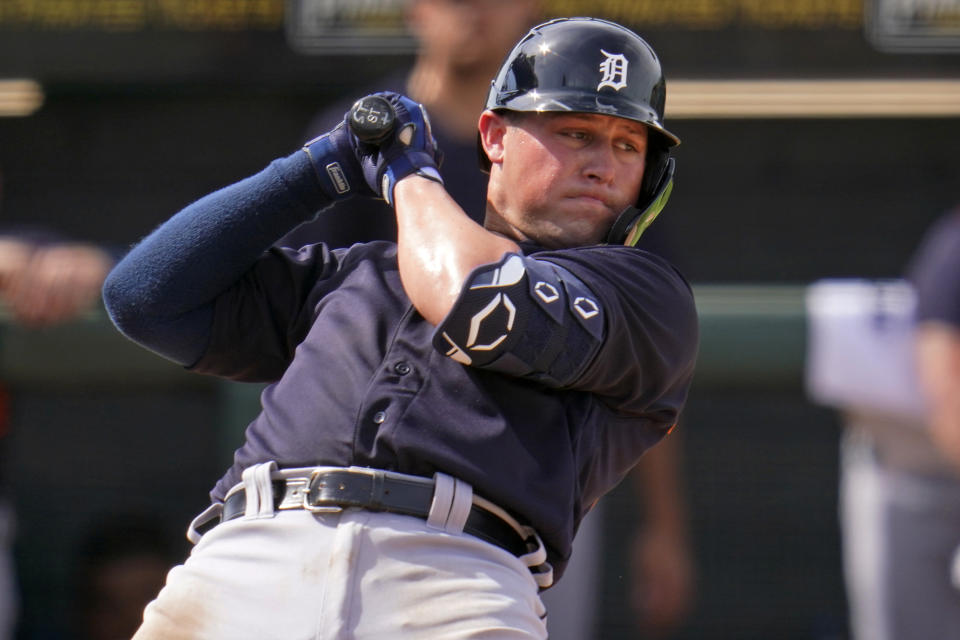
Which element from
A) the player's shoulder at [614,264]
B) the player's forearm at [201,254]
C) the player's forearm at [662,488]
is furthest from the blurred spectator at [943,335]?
the player's forearm at [201,254]

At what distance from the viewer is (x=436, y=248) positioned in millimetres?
2070

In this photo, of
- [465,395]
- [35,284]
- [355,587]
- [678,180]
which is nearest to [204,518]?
[355,587]

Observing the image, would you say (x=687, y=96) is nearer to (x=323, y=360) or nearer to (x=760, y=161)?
(x=760, y=161)

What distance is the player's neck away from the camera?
3342 mm

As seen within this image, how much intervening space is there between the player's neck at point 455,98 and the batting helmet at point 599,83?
3.09 feet

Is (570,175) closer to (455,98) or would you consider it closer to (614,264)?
(614,264)

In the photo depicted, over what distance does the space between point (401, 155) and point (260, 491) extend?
53 cm

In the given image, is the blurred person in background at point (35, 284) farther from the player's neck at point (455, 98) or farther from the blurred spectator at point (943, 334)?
the blurred spectator at point (943, 334)

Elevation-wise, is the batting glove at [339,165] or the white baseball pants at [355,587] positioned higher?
the batting glove at [339,165]

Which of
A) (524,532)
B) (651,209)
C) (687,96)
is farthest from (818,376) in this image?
(524,532)

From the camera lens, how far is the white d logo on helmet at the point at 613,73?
227cm

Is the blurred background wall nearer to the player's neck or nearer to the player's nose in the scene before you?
the player's neck

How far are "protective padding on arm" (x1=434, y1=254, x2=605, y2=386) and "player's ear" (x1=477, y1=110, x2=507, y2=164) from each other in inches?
16.4

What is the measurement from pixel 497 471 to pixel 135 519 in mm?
2804
